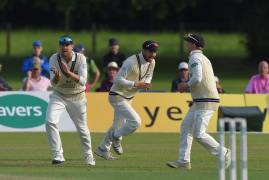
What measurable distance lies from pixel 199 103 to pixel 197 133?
0.46 m

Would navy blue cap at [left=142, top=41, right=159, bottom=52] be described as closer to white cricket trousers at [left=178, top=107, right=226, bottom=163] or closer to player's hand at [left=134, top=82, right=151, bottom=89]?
player's hand at [left=134, top=82, right=151, bottom=89]

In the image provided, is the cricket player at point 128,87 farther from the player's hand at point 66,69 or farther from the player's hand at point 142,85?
the player's hand at point 66,69

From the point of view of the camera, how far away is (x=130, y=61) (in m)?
17.0

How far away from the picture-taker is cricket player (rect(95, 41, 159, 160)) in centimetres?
1686

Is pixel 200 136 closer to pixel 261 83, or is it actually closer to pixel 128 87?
pixel 128 87

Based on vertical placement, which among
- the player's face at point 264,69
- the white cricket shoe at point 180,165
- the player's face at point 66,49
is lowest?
the white cricket shoe at point 180,165

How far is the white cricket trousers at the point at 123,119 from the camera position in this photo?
56.0 feet

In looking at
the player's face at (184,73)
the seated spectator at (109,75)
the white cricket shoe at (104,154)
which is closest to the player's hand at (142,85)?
the white cricket shoe at (104,154)

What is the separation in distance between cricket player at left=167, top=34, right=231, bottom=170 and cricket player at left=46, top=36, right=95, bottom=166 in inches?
60.2

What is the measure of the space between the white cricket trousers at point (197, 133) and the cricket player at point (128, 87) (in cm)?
117

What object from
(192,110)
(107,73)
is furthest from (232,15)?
(192,110)

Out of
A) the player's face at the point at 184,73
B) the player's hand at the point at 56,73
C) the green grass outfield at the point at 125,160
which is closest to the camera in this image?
the green grass outfield at the point at 125,160

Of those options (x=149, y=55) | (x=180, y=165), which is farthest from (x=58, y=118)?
(x=180, y=165)

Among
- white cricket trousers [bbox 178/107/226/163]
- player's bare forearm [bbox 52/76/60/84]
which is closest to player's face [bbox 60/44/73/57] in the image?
player's bare forearm [bbox 52/76/60/84]
